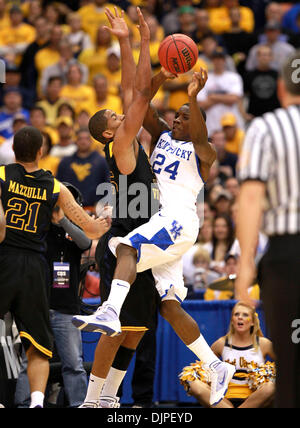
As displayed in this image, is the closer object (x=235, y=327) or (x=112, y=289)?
(x=112, y=289)

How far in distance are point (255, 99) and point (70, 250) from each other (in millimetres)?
7696

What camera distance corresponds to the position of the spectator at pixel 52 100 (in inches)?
549

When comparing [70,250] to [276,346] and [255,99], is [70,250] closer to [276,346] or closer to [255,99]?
[276,346]

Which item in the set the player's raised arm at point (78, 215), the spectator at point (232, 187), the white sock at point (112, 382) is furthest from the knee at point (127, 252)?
the spectator at point (232, 187)

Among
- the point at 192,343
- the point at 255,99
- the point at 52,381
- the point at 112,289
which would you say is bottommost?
the point at 52,381

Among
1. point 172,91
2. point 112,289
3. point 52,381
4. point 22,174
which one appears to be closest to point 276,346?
point 112,289

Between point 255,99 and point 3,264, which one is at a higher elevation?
point 255,99

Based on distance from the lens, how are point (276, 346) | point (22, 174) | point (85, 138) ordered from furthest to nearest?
1. point (85, 138)
2. point (22, 174)
3. point (276, 346)

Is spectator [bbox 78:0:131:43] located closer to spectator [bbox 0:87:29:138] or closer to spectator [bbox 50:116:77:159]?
spectator [bbox 0:87:29:138]

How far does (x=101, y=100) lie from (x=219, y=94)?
2065 millimetres

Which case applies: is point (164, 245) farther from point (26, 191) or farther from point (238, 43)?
point (238, 43)

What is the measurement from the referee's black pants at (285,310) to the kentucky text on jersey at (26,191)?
2.46m

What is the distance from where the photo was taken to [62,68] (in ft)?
48.5

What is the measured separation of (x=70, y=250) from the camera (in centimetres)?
765
